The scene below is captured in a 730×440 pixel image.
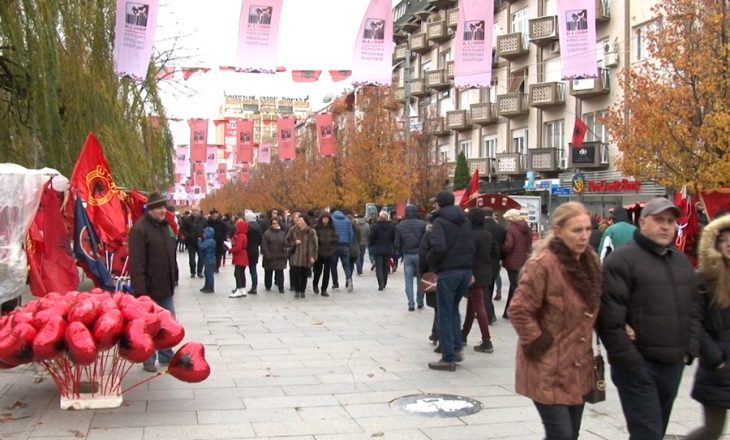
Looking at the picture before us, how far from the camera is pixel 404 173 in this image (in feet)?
118

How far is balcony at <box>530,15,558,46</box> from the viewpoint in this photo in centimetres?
3272

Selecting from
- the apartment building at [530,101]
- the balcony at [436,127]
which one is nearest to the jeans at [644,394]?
the apartment building at [530,101]

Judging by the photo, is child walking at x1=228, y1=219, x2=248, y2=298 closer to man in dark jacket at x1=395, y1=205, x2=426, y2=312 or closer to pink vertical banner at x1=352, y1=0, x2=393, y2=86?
man in dark jacket at x1=395, y1=205, x2=426, y2=312

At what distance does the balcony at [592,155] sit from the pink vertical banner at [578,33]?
15742 millimetres

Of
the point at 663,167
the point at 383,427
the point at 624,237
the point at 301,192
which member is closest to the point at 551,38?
the point at 663,167

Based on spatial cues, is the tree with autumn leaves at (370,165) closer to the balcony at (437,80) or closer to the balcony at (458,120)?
the balcony at (458,120)

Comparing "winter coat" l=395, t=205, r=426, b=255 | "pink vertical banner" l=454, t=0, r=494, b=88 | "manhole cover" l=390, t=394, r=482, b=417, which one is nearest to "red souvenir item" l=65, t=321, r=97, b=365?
"manhole cover" l=390, t=394, r=482, b=417

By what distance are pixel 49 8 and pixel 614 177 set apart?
23.6m

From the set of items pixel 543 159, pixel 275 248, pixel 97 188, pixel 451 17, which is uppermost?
pixel 451 17

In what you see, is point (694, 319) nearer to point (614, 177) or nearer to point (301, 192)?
point (614, 177)

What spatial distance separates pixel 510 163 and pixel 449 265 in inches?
1170

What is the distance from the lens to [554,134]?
34.6m

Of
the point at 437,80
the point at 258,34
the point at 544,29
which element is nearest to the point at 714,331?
the point at 258,34

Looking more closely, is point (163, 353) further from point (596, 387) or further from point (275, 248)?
point (275, 248)
